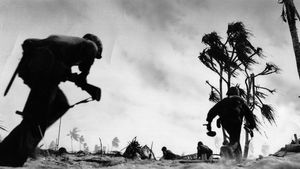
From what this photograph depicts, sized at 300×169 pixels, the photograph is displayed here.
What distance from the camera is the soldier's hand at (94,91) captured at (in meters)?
2.99

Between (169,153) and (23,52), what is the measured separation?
840 cm

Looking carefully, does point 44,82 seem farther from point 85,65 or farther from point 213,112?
point 213,112

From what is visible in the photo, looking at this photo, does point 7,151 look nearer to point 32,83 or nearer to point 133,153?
point 32,83

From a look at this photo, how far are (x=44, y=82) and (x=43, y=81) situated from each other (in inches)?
0.4

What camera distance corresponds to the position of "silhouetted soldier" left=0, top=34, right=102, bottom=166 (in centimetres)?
249

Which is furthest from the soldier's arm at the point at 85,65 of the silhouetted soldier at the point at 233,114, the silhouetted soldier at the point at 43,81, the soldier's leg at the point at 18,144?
the silhouetted soldier at the point at 233,114

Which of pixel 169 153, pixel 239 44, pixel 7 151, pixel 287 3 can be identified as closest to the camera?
pixel 7 151

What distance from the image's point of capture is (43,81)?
105 inches

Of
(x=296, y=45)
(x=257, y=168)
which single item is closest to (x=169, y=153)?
(x=296, y=45)

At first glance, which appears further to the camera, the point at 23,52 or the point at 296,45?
the point at 296,45

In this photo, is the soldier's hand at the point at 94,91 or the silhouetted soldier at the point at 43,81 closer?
the silhouetted soldier at the point at 43,81

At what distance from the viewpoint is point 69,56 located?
282cm

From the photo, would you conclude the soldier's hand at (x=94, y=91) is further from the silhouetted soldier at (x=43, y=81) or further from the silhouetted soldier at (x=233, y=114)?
the silhouetted soldier at (x=233, y=114)

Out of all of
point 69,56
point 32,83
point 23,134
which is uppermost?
point 69,56
